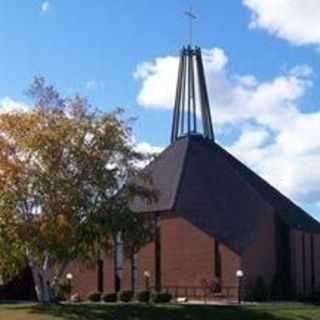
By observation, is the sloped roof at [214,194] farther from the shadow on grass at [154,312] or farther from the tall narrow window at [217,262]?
the shadow on grass at [154,312]

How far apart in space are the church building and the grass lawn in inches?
644

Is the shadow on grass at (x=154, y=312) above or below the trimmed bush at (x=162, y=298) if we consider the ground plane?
below

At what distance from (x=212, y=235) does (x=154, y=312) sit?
22.5 m

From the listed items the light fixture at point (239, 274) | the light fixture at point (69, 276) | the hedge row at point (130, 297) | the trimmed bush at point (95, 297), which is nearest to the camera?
the hedge row at point (130, 297)

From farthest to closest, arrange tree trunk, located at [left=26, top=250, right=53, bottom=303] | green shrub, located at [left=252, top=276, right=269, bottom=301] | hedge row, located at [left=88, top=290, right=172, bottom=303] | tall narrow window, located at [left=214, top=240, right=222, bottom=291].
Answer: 1. tall narrow window, located at [left=214, top=240, right=222, bottom=291]
2. green shrub, located at [left=252, top=276, right=269, bottom=301]
3. hedge row, located at [left=88, top=290, right=172, bottom=303]
4. tree trunk, located at [left=26, top=250, right=53, bottom=303]

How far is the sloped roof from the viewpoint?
2741 inches

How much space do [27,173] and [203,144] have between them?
31145 mm

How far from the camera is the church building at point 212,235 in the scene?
6781cm

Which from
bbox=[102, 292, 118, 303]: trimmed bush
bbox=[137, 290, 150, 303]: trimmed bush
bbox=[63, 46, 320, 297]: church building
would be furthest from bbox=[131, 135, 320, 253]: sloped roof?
bbox=[137, 290, 150, 303]: trimmed bush

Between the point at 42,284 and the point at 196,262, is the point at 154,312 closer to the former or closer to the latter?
the point at 42,284

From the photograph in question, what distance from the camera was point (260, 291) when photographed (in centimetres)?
6594

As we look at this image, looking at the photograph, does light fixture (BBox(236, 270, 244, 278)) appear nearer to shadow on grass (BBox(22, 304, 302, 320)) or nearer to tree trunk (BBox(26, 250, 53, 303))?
shadow on grass (BBox(22, 304, 302, 320))

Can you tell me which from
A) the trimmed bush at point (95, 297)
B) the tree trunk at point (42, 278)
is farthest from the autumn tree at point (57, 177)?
the trimmed bush at point (95, 297)

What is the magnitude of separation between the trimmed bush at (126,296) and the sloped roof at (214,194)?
6.22 meters
